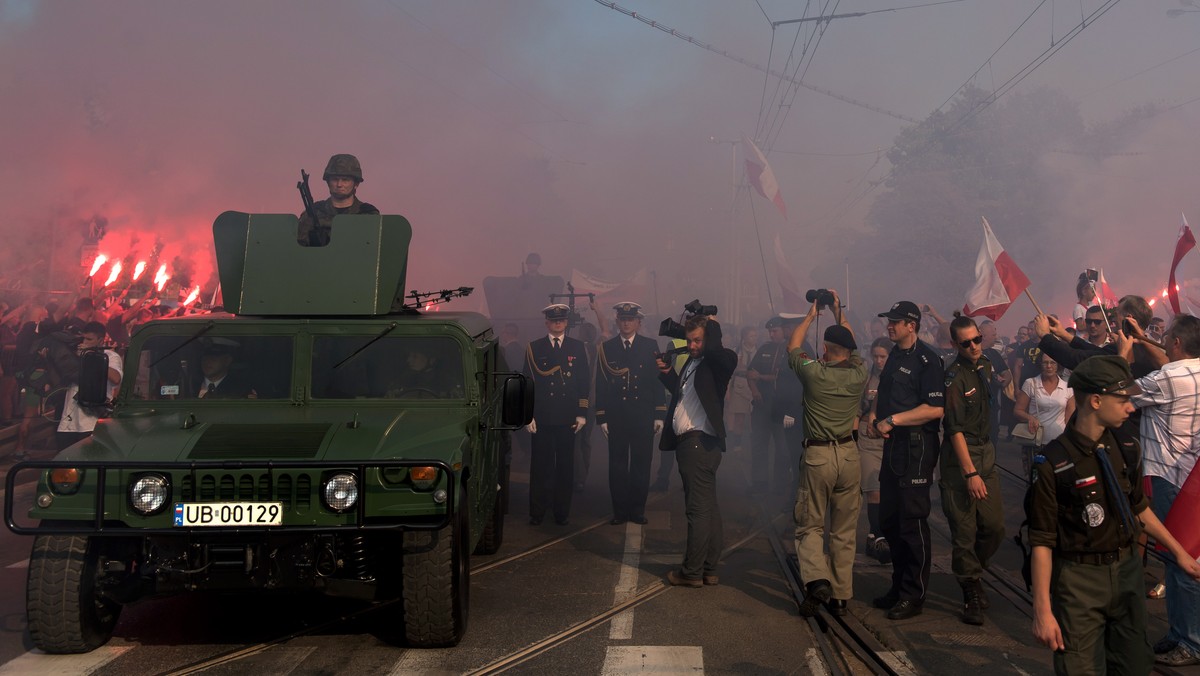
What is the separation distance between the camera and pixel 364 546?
5770 mm

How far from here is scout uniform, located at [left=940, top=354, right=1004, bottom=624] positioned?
6.92 meters

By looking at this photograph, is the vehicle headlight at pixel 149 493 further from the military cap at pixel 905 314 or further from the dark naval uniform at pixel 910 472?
the military cap at pixel 905 314

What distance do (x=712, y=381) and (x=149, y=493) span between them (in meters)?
4.09

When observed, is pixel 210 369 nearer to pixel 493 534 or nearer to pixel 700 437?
pixel 493 534

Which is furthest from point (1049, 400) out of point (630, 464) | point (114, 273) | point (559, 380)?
point (114, 273)

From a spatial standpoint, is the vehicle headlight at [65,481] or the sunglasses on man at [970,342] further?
the sunglasses on man at [970,342]

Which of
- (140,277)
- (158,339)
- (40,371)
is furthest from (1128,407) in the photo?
(140,277)

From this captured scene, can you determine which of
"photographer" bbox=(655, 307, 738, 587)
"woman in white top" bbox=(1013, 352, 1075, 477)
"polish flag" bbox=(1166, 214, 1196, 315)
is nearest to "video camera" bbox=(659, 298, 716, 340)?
"photographer" bbox=(655, 307, 738, 587)

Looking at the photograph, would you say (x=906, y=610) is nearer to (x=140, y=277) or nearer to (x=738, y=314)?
(x=140, y=277)

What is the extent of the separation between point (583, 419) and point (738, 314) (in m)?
32.5

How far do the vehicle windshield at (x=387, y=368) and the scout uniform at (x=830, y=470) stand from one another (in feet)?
7.83

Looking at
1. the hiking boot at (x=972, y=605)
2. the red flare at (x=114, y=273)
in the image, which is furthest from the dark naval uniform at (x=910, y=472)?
the red flare at (x=114, y=273)

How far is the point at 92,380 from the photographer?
6602mm

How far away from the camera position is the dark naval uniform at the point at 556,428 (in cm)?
1042
